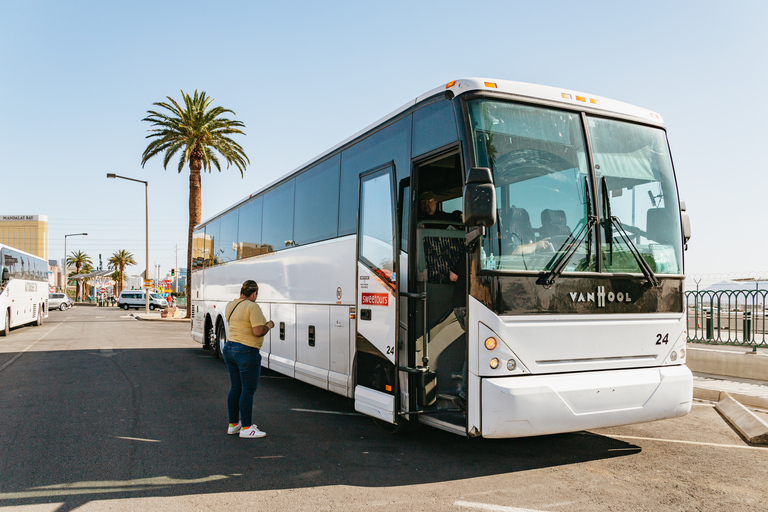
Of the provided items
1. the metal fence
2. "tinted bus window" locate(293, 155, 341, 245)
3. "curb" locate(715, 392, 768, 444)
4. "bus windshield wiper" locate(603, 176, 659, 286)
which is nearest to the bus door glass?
"tinted bus window" locate(293, 155, 341, 245)

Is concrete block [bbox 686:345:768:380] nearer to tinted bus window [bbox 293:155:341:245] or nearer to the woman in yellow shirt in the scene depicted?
tinted bus window [bbox 293:155:341:245]

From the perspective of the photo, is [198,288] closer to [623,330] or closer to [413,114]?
[413,114]

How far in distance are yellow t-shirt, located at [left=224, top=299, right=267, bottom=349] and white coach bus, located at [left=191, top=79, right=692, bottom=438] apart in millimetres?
1183

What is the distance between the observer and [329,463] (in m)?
5.84

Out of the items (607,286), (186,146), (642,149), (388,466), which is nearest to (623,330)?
(607,286)

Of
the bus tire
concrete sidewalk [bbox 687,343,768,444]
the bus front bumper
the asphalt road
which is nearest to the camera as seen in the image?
the asphalt road

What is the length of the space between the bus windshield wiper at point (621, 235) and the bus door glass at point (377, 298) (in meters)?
2.13

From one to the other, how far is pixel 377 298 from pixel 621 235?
2619 mm

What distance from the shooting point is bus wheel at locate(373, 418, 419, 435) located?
6363 millimetres

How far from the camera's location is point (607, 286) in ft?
18.3

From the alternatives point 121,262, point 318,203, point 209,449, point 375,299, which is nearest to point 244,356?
point 209,449

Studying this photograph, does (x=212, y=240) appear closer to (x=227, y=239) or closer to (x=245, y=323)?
(x=227, y=239)

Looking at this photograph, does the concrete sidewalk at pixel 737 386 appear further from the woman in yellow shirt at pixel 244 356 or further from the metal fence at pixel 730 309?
the woman in yellow shirt at pixel 244 356

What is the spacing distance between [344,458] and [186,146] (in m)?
29.7
